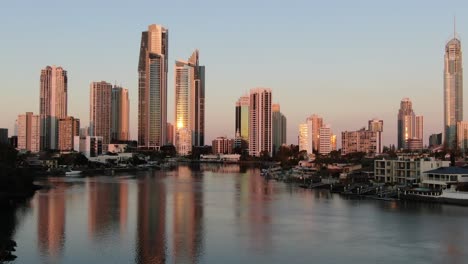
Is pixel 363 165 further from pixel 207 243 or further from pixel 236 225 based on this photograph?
pixel 207 243

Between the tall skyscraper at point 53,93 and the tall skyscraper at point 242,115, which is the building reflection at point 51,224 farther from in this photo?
the tall skyscraper at point 242,115

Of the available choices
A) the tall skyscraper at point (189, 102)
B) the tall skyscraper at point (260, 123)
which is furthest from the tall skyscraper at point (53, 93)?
the tall skyscraper at point (260, 123)

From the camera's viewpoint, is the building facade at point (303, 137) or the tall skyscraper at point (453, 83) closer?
the building facade at point (303, 137)

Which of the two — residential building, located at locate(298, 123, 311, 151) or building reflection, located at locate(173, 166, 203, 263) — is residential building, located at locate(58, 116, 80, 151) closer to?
residential building, located at locate(298, 123, 311, 151)

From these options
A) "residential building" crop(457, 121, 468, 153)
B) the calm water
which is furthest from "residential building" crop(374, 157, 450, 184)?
"residential building" crop(457, 121, 468, 153)

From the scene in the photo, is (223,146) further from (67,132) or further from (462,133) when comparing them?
(462,133)

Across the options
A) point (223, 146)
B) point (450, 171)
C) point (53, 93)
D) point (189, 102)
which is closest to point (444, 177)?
point (450, 171)
